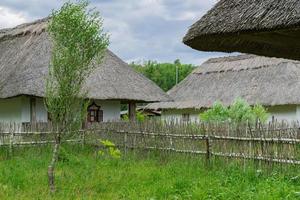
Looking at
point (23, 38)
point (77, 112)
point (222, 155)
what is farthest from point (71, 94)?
point (23, 38)

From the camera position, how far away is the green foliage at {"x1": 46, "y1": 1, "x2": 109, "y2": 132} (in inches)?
389

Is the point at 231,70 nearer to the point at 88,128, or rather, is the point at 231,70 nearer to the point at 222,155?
the point at 88,128

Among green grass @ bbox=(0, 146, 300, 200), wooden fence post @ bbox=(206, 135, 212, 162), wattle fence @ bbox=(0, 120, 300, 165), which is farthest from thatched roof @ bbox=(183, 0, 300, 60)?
wooden fence post @ bbox=(206, 135, 212, 162)

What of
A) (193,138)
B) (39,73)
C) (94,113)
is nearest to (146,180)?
(193,138)

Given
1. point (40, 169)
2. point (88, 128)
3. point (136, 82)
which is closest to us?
point (40, 169)

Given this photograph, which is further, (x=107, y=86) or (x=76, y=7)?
(x=107, y=86)

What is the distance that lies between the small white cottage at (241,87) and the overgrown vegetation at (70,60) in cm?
1135

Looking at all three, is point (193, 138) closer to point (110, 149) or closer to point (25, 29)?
point (110, 149)

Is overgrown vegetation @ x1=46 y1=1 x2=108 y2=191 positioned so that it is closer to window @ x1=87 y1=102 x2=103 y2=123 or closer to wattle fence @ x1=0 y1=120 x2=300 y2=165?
wattle fence @ x1=0 y1=120 x2=300 y2=165

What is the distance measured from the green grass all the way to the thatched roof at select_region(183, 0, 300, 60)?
2244mm

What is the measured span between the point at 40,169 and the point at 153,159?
9.40 feet

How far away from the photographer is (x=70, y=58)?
386 inches

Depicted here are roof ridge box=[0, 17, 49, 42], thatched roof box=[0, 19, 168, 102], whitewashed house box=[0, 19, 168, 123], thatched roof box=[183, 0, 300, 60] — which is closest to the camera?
thatched roof box=[183, 0, 300, 60]

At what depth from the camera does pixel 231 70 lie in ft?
89.7
